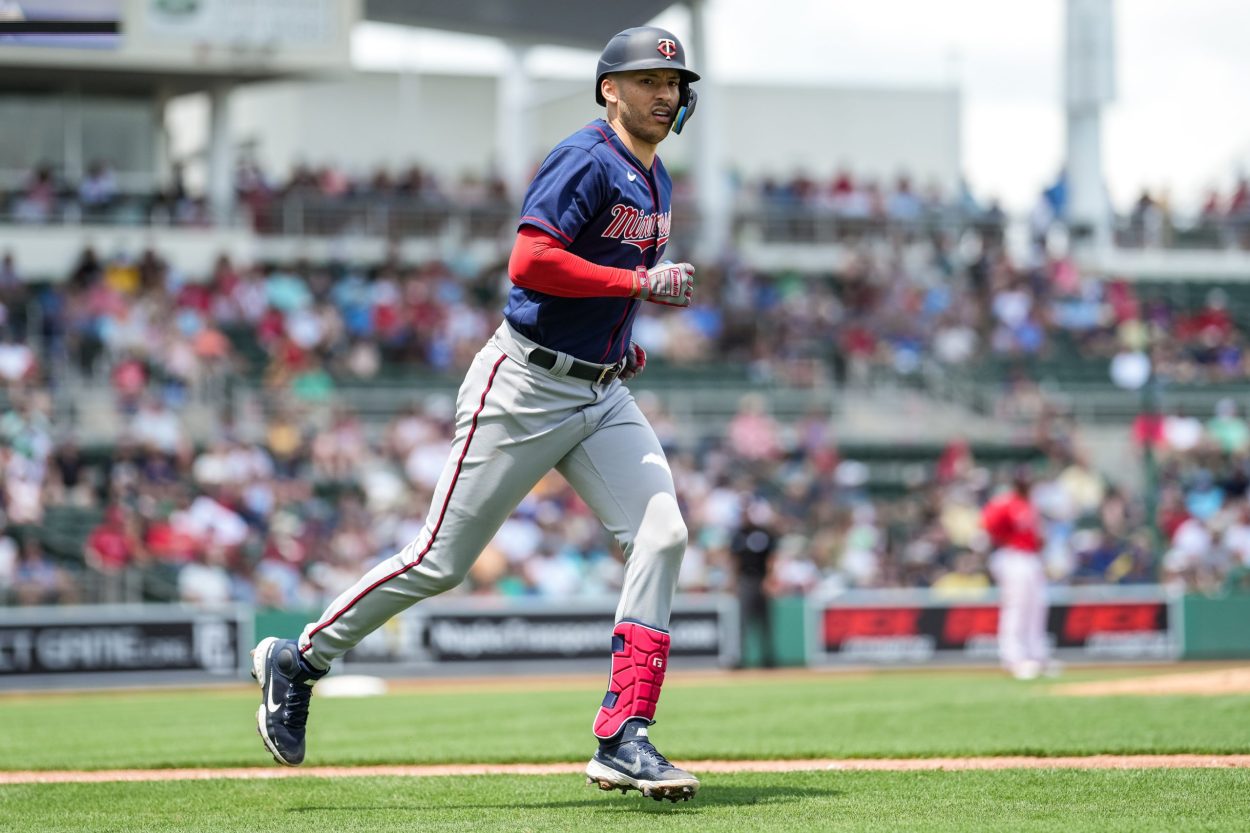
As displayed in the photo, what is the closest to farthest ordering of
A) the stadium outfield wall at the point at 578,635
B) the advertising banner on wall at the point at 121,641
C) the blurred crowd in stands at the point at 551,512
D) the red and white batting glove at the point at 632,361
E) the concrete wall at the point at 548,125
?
the red and white batting glove at the point at 632,361 → the advertising banner on wall at the point at 121,641 → the stadium outfield wall at the point at 578,635 → the blurred crowd in stands at the point at 551,512 → the concrete wall at the point at 548,125

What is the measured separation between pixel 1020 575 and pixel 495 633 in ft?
19.1

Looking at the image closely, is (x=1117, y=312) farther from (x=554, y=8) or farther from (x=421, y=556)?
(x=421, y=556)

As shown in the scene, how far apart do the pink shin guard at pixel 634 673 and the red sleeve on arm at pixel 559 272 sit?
1.09 meters

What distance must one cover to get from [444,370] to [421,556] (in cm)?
1652

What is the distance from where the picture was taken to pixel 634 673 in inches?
219

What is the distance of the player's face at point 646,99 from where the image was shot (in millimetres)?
5668

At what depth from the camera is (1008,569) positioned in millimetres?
15445

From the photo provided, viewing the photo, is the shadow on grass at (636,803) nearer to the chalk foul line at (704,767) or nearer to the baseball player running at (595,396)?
the baseball player running at (595,396)

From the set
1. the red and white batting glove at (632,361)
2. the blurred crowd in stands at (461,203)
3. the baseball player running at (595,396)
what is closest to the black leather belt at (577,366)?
the baseball player running at (595,396)

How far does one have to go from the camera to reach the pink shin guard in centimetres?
555

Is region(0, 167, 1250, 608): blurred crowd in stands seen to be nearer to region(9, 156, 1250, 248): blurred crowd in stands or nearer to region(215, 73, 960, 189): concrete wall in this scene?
region(9, 156, 1250, 248): blurred crowd in stands

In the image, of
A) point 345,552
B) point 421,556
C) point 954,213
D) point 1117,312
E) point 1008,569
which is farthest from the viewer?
point 954,213

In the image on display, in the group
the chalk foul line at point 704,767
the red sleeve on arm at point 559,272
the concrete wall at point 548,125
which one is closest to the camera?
the red sleeve on arm at point 559,272

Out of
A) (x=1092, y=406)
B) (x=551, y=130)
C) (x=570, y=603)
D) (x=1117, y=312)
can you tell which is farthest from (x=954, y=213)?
(x=570, y=603)
